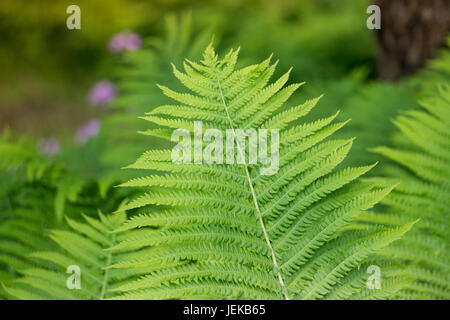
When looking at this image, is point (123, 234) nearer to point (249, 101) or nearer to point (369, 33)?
point (249, 101)

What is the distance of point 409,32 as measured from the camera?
215cm

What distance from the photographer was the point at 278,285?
0.86 meters

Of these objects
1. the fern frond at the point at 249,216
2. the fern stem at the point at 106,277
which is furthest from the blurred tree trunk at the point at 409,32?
the fern stem at the point at 106,277

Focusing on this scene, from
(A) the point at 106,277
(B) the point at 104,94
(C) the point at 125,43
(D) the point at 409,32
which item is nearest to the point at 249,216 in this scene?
(A) the point at 106,277

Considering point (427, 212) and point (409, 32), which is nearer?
point (427, 212)

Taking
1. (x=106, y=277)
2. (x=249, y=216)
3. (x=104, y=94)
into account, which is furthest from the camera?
(x=104, y=94)

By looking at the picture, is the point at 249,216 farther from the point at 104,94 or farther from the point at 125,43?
the point at 104,94

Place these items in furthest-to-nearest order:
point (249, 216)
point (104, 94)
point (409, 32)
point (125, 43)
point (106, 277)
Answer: point (104, 94) < point (125, 43) < point (409, 32) < point (106, 277) < point (249, 216)

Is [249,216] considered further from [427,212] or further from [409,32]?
[409,32]

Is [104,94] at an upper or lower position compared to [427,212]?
upper

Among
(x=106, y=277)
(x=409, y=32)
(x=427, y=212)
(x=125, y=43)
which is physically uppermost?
(x=125, y=43)

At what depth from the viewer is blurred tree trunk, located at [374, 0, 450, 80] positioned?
2064mm

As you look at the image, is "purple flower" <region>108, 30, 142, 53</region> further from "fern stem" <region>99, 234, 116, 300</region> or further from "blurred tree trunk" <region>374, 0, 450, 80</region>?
"fern stem" <region>99, 234, 116, 300</region>

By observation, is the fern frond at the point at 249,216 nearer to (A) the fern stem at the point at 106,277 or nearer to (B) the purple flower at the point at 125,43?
(A) the fern stem at the point at 106,277
